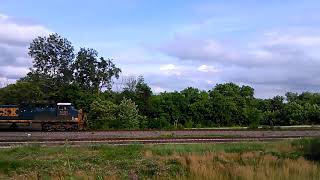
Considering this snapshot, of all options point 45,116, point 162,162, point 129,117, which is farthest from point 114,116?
point 162,162

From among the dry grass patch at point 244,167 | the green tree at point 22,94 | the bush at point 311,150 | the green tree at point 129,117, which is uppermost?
the green tree at point 22,94

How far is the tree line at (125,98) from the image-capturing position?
50281 millimetres

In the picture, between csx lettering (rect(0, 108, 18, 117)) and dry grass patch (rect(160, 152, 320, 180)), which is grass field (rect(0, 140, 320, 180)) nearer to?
dry grass patch (rect(160, 152, 320, 180))

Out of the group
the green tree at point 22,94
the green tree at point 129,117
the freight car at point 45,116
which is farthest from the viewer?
the green tree at point 22,94

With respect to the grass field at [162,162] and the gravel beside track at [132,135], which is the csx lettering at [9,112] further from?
the grass field at [162,162]

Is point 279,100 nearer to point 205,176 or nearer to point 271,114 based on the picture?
point 271,114

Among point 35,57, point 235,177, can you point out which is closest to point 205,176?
point 235,177

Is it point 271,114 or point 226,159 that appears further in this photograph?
point 271,114

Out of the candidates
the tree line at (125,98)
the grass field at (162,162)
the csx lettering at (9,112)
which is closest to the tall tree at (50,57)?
the tree line at (125,98)

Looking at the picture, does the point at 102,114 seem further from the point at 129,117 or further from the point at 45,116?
the point at 45,116

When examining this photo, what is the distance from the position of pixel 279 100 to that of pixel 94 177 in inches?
2093

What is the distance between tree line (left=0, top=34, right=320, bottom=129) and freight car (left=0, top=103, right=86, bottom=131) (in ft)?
25.4

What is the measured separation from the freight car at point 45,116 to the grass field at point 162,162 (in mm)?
18663

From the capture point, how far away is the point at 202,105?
54469 millimetres
